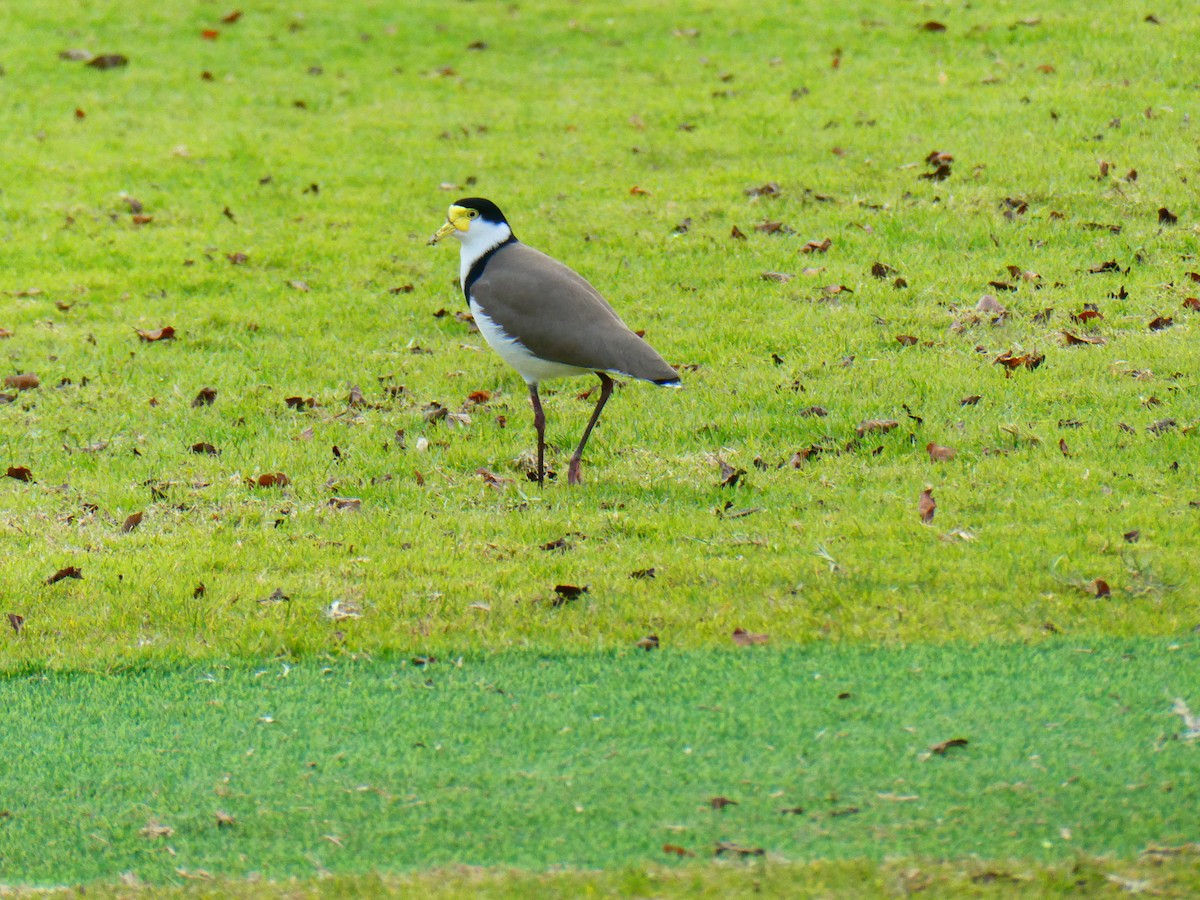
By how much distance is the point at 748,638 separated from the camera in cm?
667

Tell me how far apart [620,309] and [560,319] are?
321 centimetres

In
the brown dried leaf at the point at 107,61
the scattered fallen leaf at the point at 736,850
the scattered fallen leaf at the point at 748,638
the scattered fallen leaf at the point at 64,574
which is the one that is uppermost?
the brown dried leaf at the point at 107,61

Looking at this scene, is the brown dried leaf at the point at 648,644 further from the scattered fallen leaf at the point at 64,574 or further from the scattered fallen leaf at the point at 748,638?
the scattered fallen leaf at the point at 64,574

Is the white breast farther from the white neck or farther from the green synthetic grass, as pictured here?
the green synthetic grass

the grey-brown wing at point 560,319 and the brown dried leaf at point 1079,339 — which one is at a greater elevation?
the grey-brown wing at point 560,319

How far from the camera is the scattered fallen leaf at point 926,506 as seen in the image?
774cm

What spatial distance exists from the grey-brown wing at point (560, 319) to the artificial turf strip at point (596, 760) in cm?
221

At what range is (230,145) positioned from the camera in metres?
16.0

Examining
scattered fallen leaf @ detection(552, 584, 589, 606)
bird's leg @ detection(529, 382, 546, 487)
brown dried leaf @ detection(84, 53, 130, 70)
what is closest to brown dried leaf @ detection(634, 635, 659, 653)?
scattered fallen leaf @ detection(552, 584, 589, 606)

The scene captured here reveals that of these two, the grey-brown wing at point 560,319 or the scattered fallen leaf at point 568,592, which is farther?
the grey-brown wing at point 560,319

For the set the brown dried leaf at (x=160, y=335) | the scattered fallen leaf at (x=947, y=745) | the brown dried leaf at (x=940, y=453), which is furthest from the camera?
the brown dried leaf at (x=160, y=335)

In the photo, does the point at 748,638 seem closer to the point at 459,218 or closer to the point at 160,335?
the point at 459,218

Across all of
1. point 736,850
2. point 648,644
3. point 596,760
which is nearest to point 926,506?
point 648,644

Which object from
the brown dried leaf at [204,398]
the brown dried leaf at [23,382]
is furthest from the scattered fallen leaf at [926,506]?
the brown dried leaf at [23,382]
